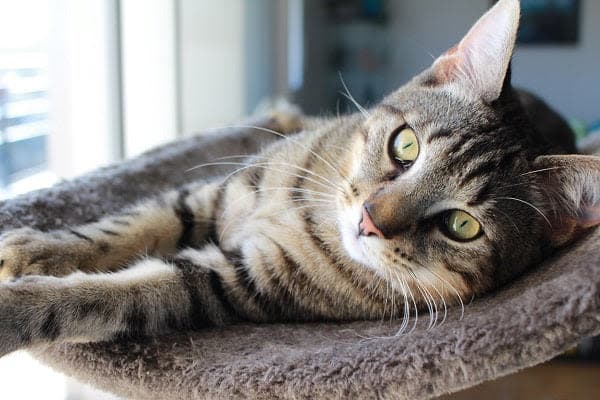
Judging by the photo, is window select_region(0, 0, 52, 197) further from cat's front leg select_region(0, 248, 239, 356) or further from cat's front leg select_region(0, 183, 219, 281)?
cat's front leg select_region(0, 248, 239, 356)

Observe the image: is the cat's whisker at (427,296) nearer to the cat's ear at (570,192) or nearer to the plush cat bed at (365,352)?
the plush cat bed at (365,352)

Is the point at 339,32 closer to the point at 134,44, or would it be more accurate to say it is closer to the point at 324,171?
the point at 134,44

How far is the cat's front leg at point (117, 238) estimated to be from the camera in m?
1.20

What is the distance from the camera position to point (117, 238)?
4.46ft

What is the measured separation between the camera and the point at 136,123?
8.42 feet

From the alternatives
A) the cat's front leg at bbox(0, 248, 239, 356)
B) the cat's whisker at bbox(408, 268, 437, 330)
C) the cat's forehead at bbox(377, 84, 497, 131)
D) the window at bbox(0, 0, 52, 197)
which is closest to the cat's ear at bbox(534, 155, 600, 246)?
the cat's forehead at bbox(377, 84, 497, 131)

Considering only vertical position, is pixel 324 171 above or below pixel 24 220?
above

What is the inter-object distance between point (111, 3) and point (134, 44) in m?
0.30

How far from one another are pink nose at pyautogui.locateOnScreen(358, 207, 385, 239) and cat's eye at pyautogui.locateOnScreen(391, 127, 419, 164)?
5.7 inches

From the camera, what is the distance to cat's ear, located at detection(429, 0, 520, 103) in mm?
1187

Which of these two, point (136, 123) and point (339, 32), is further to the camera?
point (339, 32)

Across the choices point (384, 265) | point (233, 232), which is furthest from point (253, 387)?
point (233, 232)

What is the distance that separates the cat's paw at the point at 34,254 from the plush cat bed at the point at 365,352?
101 millimetres

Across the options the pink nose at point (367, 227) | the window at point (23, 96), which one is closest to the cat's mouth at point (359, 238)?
the pink nose at point (367, 227)
